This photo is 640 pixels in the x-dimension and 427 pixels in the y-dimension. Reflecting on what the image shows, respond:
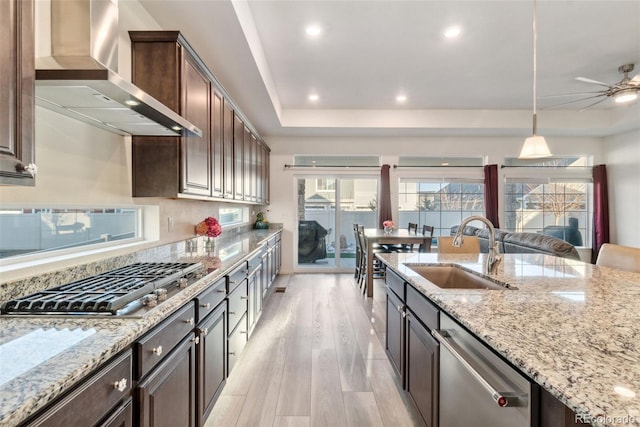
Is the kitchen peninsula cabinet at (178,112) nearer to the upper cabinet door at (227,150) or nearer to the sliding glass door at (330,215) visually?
the upper cabinet door at (227,150)

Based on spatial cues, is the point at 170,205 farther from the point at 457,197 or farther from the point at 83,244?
the point at 457,197

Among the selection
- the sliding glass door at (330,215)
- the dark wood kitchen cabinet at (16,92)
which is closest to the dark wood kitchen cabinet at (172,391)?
the dark wood kitchen cabinet at (16,92)

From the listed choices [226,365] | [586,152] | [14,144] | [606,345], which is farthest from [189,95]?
[586,152]

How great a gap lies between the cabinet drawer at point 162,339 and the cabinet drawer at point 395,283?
123cm

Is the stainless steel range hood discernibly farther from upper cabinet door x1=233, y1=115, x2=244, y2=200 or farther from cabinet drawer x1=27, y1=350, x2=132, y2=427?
upper cabinet door x1=233, y1=115, x2=244, y2=200

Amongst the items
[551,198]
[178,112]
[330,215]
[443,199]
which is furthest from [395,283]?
[551,198]

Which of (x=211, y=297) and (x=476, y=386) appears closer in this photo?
(x=476, y=386)

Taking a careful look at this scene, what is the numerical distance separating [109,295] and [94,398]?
16.7 inches

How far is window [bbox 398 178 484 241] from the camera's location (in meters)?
5.91

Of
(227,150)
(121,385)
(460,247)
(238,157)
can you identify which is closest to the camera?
(121,385)

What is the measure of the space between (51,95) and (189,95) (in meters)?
0.94

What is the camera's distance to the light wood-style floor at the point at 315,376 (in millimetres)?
1836

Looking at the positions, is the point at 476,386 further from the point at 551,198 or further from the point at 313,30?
the point at 551,198

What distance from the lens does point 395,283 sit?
2.04 metres
